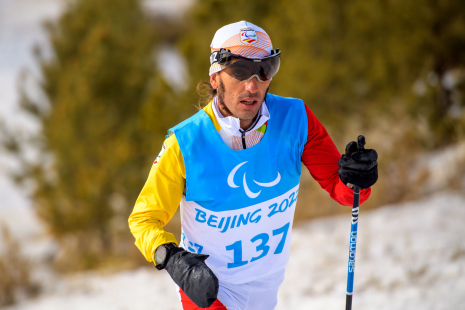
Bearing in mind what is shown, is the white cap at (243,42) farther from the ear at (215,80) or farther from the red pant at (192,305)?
the red pant at (192,305)

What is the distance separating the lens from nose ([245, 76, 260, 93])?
1936 mm

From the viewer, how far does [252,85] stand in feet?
6.36

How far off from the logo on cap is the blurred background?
3.00 m

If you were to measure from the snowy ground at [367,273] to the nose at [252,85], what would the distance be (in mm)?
2866

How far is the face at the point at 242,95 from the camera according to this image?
1953 millimetres

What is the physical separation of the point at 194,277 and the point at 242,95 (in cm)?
83

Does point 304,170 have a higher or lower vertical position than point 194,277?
higher

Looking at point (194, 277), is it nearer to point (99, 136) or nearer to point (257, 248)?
point (257, 248)

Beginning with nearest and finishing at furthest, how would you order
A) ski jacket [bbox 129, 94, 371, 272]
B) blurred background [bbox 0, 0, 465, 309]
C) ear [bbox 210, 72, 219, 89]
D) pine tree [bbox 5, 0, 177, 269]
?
ski jacket [bbox 129, 94, 371, 272]
ear [bbox 210, 72, 219, 89]
blurred background [bbox 0, 0, 465, 309]
pine tree [bbox 5, 0, 177, 269]

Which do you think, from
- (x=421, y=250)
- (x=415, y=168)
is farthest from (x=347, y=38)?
(x=421, y=250)

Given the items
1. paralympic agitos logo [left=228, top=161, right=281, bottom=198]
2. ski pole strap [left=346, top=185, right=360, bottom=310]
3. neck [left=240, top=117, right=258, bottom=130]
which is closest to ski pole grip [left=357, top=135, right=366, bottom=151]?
ski pole strap [left=346, top=185, right=360, bottom=310]

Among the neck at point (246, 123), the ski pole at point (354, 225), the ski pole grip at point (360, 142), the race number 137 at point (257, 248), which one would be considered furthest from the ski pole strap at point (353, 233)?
the neck at point (246, 123)

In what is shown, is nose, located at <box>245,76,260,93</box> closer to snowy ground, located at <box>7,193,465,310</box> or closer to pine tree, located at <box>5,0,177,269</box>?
snowy ground, located at <box>7,193,465,310</box>

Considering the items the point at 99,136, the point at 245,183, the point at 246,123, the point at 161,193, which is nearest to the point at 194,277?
the point at 161,193
